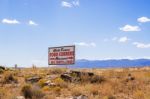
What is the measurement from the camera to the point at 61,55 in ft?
110

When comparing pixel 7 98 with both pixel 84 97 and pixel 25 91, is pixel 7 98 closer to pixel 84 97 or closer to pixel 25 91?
pixel 25 91

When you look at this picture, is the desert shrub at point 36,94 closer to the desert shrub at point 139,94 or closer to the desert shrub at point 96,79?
the desert shrub at point 139,94

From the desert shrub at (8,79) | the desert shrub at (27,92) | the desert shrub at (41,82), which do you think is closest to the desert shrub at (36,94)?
the desert shrub at (27,92)

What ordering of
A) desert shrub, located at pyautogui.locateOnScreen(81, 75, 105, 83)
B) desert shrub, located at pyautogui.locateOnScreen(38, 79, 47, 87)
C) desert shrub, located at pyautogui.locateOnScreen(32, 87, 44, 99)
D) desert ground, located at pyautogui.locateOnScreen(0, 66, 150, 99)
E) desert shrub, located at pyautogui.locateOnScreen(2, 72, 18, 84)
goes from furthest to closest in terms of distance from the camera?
desert shrub, located at pyautogui.locateOnScreen(2, 72, 18, 84), desert shrub, located at pyautogui.locateOnScreen(81, 75, 105, 83), desert shrub, located at pyautogui.locateOnScreen(38, 79, 47, 87), desert ground, located at pyautogui.locateOnScreen(0, 66, 150, 99), desert shrub, located at pyautogui.locateOnScreen(32, 87, 44, 99)

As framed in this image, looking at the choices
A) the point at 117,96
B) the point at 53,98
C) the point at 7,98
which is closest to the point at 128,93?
the point at 117,96

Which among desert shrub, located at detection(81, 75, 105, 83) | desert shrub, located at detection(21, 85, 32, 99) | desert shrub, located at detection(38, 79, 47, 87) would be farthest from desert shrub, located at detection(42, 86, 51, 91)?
desert shrub, located at detection(81, 75, 105, 83)

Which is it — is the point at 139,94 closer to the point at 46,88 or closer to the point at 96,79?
the point at 46,88

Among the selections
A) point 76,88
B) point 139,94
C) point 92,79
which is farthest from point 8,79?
point 139,94

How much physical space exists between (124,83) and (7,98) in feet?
30.5

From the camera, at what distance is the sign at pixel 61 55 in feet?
107

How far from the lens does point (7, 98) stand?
17297 millimetres

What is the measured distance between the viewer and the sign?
32469 millimetres

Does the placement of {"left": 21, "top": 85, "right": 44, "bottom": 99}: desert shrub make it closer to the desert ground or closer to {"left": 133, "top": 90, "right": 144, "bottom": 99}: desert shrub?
the desert ground

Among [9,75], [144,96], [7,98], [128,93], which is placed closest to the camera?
[7,98]
